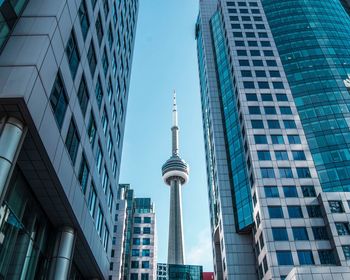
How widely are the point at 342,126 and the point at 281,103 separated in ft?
37.3

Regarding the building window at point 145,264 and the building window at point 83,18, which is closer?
the building window at point 83,18

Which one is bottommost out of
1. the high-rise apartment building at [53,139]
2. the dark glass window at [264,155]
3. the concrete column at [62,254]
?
the concrete column at [62,254]

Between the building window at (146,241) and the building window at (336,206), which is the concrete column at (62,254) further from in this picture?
the building window at (146,241)

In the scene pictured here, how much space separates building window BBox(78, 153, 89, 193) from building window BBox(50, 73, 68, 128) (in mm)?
5043

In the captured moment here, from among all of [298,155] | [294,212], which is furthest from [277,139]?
[294,212]

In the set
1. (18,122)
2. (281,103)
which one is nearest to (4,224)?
(18,122)

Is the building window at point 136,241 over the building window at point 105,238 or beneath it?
over

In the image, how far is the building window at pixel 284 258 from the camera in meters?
49.9

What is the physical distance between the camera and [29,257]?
20.3 metres

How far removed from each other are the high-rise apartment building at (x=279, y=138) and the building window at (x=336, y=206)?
14cm

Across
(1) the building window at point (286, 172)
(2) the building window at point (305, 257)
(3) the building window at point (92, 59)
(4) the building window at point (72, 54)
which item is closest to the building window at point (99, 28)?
(3) the building window at point (92, 59)

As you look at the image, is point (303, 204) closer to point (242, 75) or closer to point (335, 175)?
point (335, 175)

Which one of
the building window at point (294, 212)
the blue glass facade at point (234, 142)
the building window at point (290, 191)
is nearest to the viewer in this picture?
the building window at point (294, 212)

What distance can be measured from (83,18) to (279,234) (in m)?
40.8
